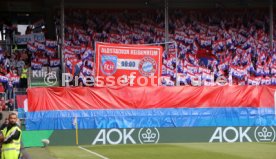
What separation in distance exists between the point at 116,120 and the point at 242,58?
45.6 feet

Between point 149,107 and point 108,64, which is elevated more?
point 108,64

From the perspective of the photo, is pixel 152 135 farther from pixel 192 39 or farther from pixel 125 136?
pixel 192 39

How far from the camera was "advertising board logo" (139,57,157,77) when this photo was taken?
28641 millimetres

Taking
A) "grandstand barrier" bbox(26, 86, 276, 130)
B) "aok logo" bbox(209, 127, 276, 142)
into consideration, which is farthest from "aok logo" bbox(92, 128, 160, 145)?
"aok logo" bbox(209, 127, 276, 142)

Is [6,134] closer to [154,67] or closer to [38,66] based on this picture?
[154,67]

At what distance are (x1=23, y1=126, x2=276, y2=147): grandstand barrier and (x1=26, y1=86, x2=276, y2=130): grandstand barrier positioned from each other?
1.35ft

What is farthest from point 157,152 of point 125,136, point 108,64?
point 108,64

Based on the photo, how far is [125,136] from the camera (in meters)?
25.9

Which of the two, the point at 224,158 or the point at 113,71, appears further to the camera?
the point at 113,71

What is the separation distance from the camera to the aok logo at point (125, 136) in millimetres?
25688

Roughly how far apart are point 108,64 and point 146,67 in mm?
1890

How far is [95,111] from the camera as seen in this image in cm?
2672

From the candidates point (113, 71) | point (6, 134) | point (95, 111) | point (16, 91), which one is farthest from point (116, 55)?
point (6, 134)

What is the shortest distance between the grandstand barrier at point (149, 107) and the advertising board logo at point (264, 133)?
428mm
